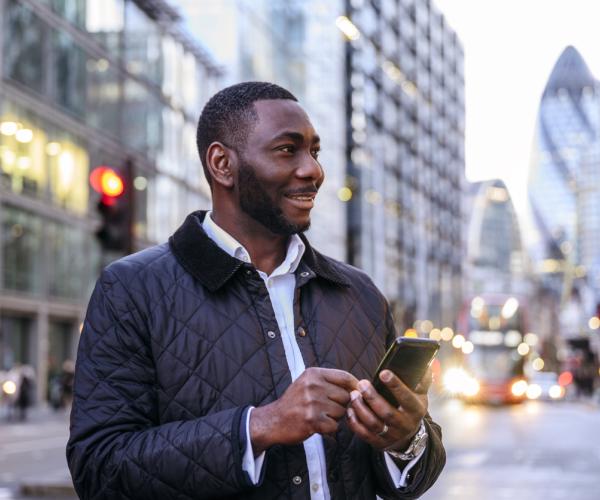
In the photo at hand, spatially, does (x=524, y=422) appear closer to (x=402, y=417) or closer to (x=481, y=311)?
(x=481, y=311)

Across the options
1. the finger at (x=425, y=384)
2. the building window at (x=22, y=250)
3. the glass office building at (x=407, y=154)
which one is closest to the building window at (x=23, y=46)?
the building window at (x=22, y=250)

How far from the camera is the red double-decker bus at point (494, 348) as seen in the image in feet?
146

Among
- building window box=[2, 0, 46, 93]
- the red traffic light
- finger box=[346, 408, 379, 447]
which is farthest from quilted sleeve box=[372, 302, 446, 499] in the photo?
building window box=[2, 0, 46, 93]

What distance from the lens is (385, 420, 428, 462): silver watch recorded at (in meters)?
2.88

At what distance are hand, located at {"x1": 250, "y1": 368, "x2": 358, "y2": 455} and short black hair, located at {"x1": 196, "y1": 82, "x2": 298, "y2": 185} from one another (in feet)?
2.42

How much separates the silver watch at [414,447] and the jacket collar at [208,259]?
19.2 inches

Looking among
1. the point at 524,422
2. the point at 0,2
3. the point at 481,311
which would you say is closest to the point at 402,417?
the point at 524,422

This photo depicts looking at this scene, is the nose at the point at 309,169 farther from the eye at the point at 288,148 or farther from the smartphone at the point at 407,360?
the smartphone at the point at 407,360

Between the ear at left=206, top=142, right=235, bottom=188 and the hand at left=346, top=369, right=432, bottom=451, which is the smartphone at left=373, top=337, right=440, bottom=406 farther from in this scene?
the ear at left=206, top=142, right=235, bottom=188

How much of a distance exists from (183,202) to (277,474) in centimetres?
4972

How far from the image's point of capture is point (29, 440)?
23.5m

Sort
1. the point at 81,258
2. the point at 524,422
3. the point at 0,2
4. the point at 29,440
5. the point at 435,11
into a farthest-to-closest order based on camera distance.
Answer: the point at 435,11
the point at 81,258
the point at 0,2
the point at 524,422
the point at 29,440

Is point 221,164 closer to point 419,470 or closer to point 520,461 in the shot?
point 419,470

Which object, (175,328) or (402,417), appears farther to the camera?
(175,328)
